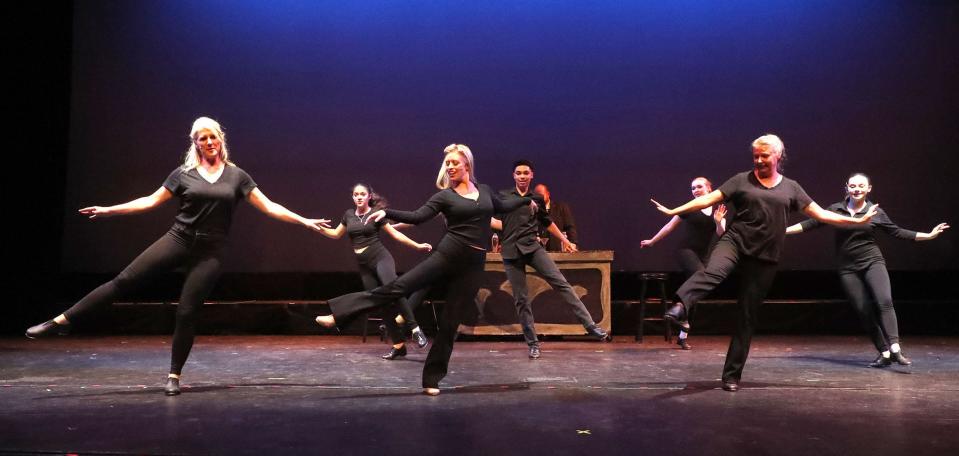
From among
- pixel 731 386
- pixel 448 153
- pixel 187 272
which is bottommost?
pixel 731 386

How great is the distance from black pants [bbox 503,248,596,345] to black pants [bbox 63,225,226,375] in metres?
2.80

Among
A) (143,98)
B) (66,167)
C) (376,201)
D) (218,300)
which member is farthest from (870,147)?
(66,167)

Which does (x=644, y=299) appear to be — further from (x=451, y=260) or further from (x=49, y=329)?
(x=49, y=329)

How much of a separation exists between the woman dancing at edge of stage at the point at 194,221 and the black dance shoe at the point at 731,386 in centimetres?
263

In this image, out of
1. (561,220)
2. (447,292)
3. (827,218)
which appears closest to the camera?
(447,292)

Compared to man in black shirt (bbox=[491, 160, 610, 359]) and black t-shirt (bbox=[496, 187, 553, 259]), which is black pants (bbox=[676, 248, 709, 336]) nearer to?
man in black shirt (bbox=[491, 160, 610, 359])

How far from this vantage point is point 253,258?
8.30 meters

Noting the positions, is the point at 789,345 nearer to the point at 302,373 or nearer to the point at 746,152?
the point at 746,152

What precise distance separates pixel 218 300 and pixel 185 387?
3893mm

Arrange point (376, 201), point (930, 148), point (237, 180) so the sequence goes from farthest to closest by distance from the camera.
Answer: point (930, 148) < point (376, 201) < point (237, 180)

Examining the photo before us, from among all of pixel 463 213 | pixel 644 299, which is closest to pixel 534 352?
pixel 644 299

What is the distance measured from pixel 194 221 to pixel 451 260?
4.61 feet

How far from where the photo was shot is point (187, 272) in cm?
432

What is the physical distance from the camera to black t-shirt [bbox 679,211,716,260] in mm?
7141
